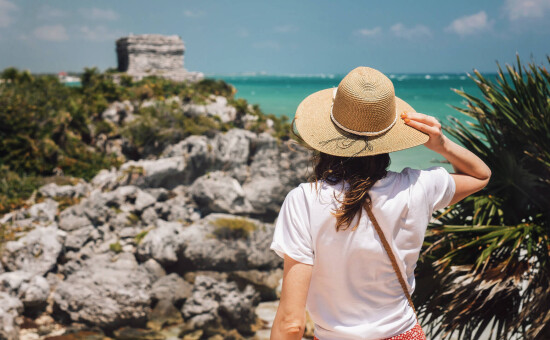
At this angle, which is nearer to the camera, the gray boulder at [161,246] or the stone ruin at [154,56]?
the gray boulder at [161,246]

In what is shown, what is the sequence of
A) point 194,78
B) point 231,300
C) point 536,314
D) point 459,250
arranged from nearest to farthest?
point 536,314 → point 459,250 → point 231,300 → point 194,78

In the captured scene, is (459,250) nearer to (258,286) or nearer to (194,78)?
(258,286)

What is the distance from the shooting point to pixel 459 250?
3502 mm

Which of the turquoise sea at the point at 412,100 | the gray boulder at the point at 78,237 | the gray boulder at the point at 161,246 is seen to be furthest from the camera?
the gray boulder at the point at 78,237

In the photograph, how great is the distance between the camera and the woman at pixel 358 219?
1239mm

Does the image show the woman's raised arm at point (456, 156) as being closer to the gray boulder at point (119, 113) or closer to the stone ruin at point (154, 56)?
the gray boulder at point (119, 113)

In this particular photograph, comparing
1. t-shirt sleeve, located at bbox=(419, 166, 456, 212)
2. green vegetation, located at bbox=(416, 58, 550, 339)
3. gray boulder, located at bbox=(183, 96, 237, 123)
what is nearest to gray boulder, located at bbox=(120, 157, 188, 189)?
gray boulder, located at bbox=(183, 96, 237, 123)

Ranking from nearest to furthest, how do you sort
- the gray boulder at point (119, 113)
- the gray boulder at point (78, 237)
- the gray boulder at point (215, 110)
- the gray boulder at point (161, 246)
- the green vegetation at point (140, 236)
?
the gray boulder at point (161, 246) < the gray boulder at point (78, 237) < the green vegetation at point (140, 236) < the gray boulder at point (215, 110) < the gray boulder at point (119, 113)

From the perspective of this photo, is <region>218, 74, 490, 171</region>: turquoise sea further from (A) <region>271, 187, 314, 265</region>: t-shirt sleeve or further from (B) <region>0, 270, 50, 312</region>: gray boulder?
(B) <region>0, 270, 50, 312</region>: gray boulder

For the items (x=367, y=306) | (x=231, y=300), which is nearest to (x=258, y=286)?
(x=231, y=300)

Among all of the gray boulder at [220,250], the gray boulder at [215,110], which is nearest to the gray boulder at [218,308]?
the gray boulder at [220,250]

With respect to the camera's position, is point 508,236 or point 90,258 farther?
point 90,258

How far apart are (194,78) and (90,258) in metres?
17.0

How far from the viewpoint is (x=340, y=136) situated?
52.8 inches
